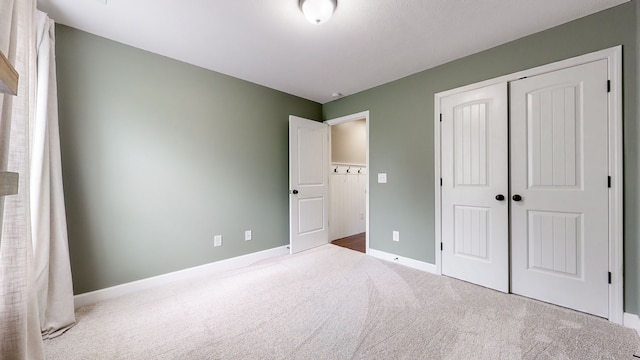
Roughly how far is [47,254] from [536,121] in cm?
392

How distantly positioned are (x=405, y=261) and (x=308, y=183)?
65.6 inches

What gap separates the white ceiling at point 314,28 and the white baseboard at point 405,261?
225 cm

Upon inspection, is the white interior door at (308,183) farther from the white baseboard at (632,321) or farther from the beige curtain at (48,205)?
the white baseboard at (632,321)

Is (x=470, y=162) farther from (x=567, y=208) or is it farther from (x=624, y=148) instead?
(x=624, y=148)

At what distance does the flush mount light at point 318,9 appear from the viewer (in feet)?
5.38

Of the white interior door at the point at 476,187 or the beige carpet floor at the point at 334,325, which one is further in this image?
the white interior door at the point at 476,187

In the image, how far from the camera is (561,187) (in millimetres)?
1973

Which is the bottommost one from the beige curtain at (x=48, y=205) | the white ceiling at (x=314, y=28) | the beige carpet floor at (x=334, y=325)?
the beige carpet floor at (x=334, y=325)

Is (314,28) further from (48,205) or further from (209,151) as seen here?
(48,205)

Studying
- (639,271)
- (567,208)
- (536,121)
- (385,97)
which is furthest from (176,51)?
(639,271)

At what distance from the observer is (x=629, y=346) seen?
1.51m

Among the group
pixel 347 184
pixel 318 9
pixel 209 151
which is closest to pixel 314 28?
pixel 318 9

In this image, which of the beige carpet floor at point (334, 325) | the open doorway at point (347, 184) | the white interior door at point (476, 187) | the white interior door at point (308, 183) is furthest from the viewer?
the open doorway at point (347, 184)

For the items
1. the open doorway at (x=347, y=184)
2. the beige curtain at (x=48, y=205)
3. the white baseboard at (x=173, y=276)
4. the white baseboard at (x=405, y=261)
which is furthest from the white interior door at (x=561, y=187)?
the beige curtain at (x=48, y=205)
